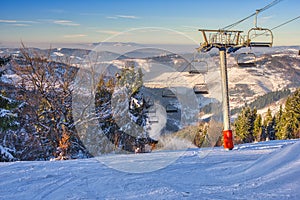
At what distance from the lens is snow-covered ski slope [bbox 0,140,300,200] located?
4820mm

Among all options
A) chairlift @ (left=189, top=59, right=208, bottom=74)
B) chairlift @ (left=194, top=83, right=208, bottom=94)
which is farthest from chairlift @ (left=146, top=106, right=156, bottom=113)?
chairlift @ (left=194, top=83, right=208, bottom=94)

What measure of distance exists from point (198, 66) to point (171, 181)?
6722mm

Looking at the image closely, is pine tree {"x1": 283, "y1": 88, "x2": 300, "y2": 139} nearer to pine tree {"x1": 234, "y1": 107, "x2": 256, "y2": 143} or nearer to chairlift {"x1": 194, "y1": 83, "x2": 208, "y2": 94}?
pine tree {"x1": 234, "y1": 107, "x2": 256, "y2": 143}

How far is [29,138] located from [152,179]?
1481cm

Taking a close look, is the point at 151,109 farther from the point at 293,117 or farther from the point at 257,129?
the point at 257,129

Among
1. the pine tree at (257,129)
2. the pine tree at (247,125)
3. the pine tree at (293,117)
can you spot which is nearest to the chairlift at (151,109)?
the pine tree at (293,117)

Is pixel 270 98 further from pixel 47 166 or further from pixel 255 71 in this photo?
pixel 47 166

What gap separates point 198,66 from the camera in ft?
37.8

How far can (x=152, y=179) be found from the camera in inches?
227

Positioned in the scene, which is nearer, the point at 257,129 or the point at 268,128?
the point at 257,129

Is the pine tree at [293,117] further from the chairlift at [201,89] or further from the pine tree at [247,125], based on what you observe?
the chairlift at [201,89]

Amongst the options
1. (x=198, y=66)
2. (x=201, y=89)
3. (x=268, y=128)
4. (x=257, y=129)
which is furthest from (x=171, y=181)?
(x=268, y=128)

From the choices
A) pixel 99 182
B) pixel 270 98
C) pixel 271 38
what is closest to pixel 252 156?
pixel 99 182

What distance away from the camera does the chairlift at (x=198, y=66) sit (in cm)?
1107
